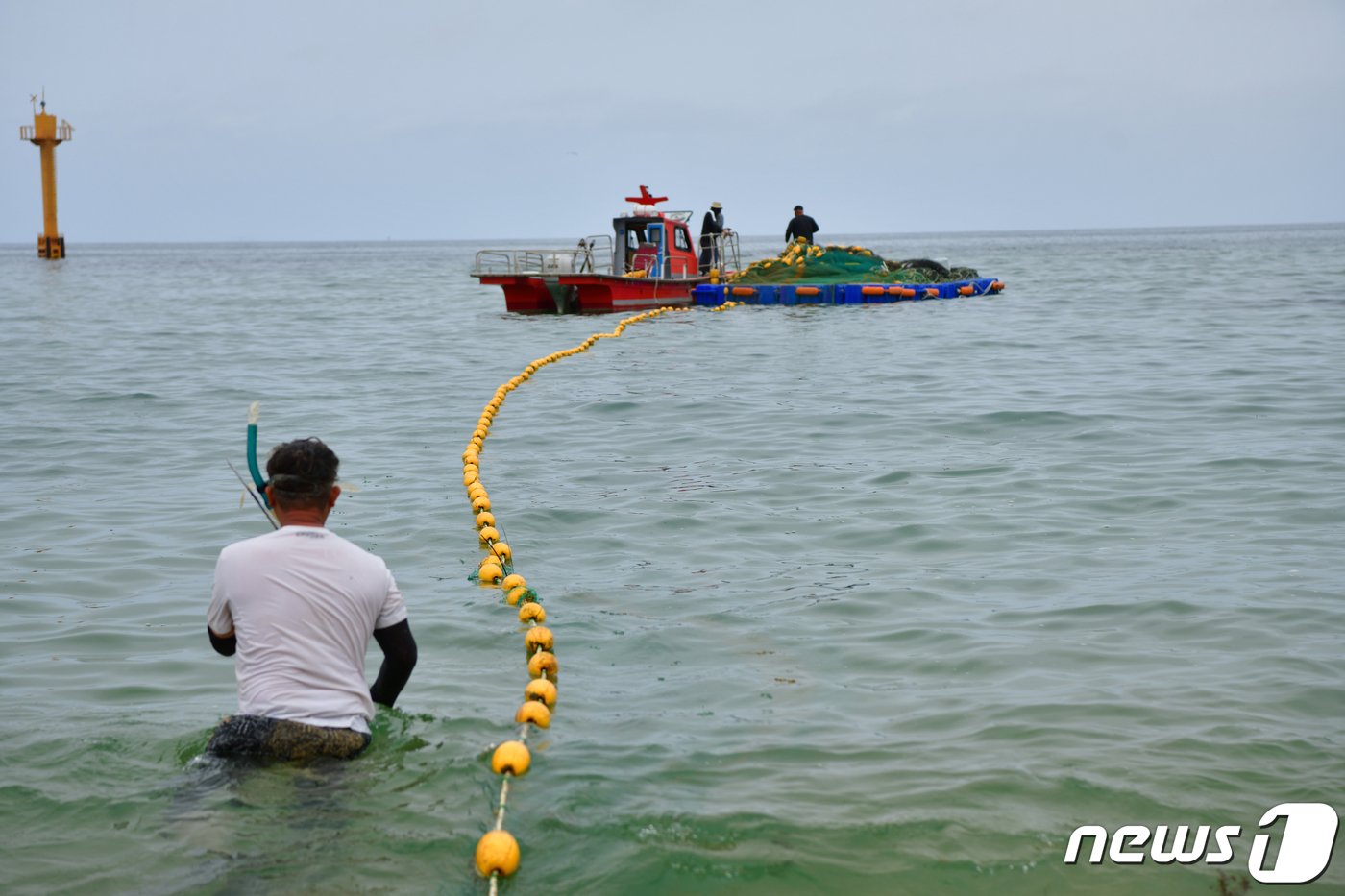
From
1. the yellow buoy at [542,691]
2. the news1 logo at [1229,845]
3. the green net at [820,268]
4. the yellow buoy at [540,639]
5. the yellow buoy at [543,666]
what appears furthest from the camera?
the green net at [820,268]

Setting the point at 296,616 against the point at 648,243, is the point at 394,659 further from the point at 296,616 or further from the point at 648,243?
the point at 648,243

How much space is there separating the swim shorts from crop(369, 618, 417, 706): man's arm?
266 millimetres

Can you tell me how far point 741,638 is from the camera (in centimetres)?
598

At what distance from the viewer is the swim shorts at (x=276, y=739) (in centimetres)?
396

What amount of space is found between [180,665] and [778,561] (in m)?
3.17

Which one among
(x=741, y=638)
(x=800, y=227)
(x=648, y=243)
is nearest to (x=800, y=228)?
(x=800, y=227)

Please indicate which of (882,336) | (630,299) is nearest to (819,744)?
(882,336)

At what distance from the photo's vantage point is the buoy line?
12.4 feet

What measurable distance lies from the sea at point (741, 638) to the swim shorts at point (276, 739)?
0.06m

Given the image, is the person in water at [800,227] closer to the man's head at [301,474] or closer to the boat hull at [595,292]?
the boat hull at [595,292]

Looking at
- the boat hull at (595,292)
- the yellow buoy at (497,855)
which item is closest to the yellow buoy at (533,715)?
the yellow buoy at (497,855)

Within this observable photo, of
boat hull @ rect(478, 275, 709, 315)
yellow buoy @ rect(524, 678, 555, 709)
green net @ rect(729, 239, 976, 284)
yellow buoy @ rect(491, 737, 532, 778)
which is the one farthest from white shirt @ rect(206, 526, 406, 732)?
green net @ rect(729, 239, 976, 284)

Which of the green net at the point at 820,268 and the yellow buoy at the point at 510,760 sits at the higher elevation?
the green net at the point at 820,268

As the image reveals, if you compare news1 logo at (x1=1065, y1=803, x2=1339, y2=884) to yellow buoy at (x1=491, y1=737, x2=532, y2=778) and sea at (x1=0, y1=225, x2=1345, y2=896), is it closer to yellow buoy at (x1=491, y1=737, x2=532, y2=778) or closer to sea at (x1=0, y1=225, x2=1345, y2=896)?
sea at (x1=0, y1=225, x2=1345, y2=896)
